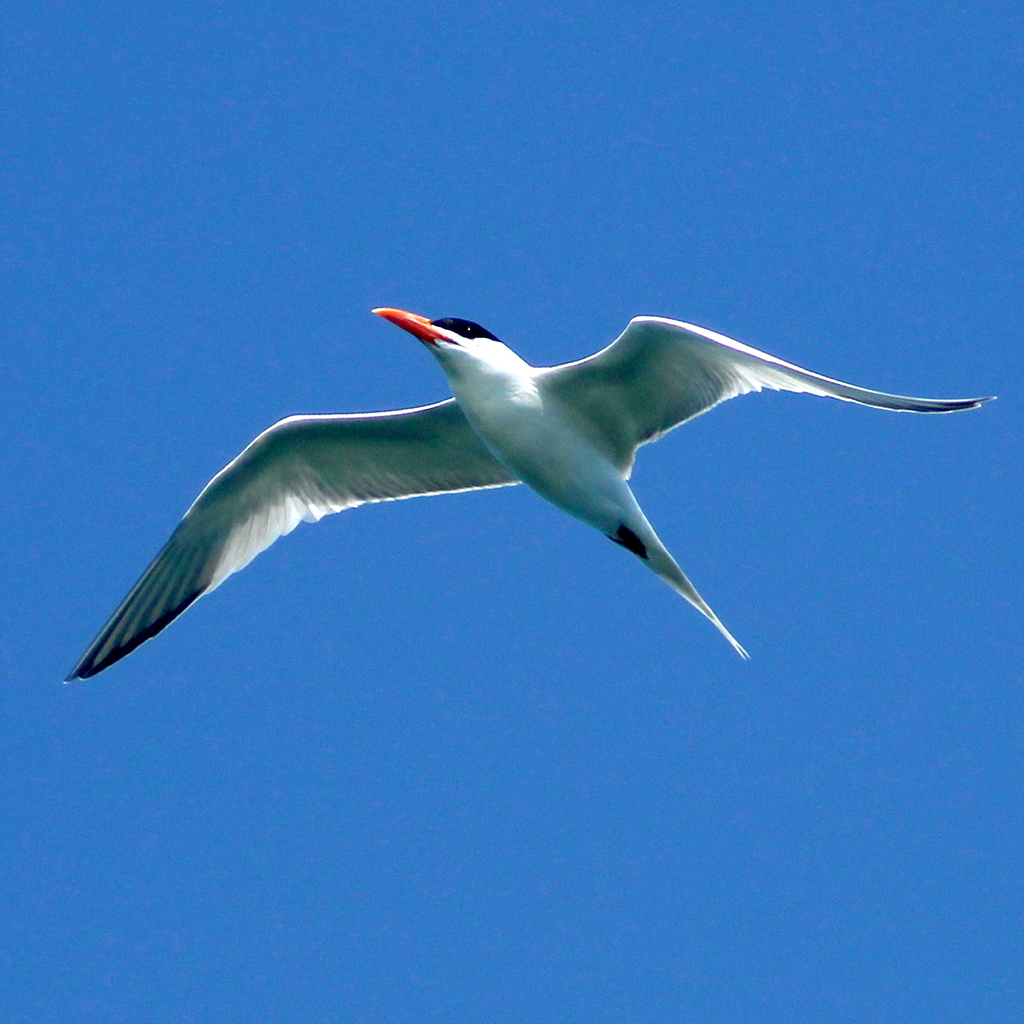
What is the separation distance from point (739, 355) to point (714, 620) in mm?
2172

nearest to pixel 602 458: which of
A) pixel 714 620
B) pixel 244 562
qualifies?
pixel 714 620

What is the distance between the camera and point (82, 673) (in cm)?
1130

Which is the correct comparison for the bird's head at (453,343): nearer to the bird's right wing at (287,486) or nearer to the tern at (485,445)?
the tern at (485,445)

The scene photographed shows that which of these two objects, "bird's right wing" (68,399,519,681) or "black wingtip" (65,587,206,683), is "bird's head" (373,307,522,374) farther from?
"black wingtip" (65,587,206,683)

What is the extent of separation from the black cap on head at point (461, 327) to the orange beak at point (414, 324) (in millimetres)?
98

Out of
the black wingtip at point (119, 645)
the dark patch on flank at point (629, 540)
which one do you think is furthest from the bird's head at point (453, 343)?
the black wingtip at point (119, 645)

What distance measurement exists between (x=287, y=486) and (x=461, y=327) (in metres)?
2.46

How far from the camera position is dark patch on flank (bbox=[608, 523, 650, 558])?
1048 cm

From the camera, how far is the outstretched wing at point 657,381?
30.9 feet

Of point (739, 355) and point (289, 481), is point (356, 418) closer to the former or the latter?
point (289, 481)

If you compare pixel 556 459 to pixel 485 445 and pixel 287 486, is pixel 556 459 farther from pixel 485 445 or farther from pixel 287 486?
pixel 287 486

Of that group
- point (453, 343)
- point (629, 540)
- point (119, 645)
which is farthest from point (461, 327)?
point (119, 645)

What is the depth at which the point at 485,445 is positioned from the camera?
36.4ft

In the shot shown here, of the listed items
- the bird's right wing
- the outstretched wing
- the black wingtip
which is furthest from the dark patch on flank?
the black wingtip
